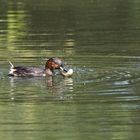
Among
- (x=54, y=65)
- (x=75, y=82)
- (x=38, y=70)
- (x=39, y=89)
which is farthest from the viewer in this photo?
(x=54, y=65)

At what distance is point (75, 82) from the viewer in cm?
1488

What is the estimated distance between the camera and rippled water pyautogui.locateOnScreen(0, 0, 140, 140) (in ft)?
35.9

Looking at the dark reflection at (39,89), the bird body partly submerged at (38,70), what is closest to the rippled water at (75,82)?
the dark reflection at (39,89)

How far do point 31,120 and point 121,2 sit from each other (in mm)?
26842

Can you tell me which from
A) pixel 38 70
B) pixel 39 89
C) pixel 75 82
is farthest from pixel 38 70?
pixel 39 89

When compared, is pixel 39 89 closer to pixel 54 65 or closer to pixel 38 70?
pixel 38 70

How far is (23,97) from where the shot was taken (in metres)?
13.2

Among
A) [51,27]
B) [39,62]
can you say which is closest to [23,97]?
[39,62]

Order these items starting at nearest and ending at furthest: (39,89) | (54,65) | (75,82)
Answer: (39,89), (75,82), (54,65)

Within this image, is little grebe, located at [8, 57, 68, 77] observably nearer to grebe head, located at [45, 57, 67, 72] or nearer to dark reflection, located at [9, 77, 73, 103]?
grebe head, located at [45, 57, 67, 72]

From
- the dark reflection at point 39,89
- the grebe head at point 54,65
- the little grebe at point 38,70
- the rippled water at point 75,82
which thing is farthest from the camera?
the grebe head at point 54,65

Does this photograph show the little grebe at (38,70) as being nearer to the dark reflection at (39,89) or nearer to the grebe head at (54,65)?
the grebe head at (54,65)

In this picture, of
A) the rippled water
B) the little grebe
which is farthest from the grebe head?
the rippled water

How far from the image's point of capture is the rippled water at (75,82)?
10.9 metres
